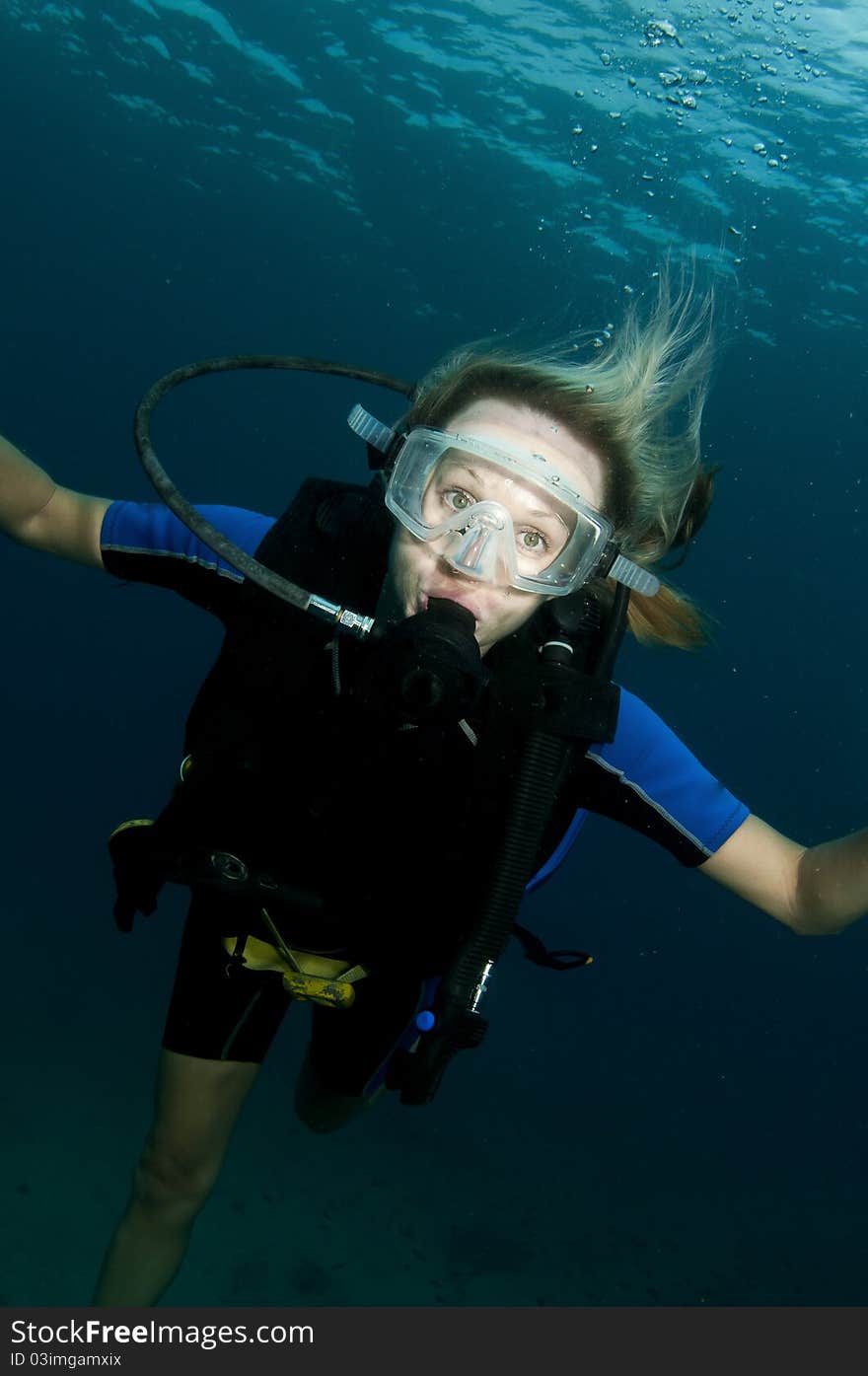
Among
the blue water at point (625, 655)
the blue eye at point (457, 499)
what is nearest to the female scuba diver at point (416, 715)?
the blue eye at point (457, 499)

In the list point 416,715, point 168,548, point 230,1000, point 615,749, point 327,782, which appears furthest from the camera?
point 230,1000

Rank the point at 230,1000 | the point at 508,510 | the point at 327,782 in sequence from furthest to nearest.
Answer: the point at 230,1000, the point at 327,782, the point at 508,510

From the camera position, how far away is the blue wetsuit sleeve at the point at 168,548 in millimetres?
2879

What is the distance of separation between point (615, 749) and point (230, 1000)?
66.1 inches

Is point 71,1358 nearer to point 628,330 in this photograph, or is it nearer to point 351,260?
point 628,330

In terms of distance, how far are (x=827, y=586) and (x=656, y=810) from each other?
35696mm

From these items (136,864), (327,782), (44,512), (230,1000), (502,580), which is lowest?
(230,1000)

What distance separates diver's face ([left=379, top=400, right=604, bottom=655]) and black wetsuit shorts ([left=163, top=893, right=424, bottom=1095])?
1340mm

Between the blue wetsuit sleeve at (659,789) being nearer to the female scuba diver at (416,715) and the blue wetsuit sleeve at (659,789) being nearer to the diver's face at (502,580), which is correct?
the female scuba diver at (416,715)

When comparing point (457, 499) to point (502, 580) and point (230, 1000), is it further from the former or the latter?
point (230, 1000)

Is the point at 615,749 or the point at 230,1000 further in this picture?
the point at 230,1000

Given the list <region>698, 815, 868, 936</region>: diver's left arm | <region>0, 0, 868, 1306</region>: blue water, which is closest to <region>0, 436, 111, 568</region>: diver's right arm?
<region>0, 0, 868, 1306</region>: blue water

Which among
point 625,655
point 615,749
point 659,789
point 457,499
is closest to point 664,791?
point 659,789

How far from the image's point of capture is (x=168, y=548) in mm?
2891
